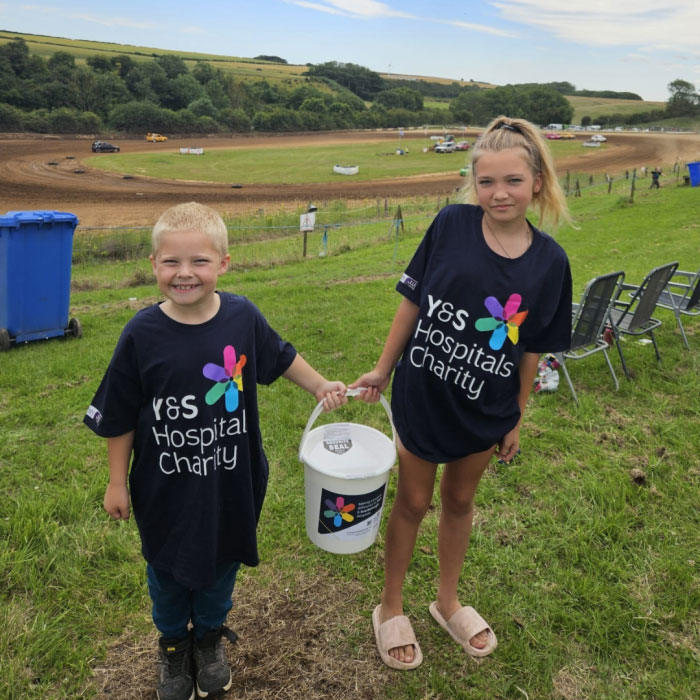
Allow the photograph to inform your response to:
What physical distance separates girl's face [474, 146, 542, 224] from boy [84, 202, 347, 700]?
93 cm

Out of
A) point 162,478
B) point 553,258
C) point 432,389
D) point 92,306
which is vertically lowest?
point 92,306

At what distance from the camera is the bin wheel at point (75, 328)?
22.2 feet

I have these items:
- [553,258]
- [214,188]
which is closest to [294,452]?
[553,258]

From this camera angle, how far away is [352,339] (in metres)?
6.18

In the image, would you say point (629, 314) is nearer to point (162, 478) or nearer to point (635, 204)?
point (162, 478)

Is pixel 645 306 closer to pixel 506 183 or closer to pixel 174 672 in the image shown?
pixel 506 183

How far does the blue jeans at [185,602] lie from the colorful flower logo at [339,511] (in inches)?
16.6

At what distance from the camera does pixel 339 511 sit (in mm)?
2254

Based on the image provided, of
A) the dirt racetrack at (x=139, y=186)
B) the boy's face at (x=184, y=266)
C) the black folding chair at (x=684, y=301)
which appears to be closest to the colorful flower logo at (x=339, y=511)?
the boy's face at (x=184, y=266)

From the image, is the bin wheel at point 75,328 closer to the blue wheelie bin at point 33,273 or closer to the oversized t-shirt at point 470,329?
the blue wheelie bin at point 33,273

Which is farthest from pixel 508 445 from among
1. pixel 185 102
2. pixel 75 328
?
pixel 185 102

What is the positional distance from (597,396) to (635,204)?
48.6ft

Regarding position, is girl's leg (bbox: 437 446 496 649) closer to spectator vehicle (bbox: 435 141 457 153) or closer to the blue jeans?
the blue jeans

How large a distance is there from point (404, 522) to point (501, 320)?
961 mm
